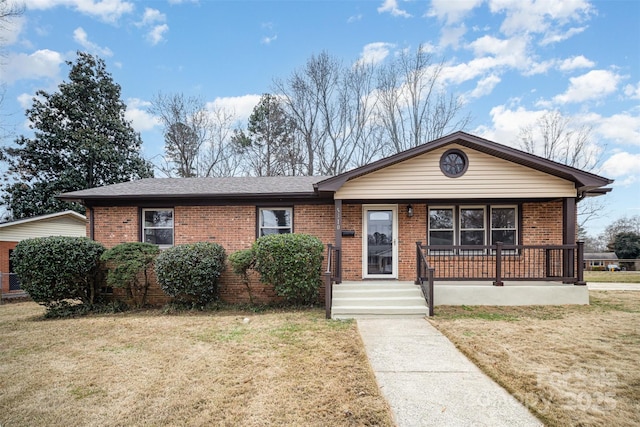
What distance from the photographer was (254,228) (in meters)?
9.48

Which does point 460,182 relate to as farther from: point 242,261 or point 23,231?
point 23,231

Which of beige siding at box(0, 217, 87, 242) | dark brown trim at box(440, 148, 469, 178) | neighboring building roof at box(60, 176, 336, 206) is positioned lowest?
beige siding at box(0, 217, 87, 242)

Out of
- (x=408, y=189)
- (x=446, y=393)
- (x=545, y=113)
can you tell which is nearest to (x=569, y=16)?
(x=408, y=189)

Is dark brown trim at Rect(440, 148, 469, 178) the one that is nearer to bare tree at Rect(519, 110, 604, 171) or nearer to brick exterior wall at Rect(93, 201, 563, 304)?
brick exterior wall at Rect(93, 201, 563, 304)

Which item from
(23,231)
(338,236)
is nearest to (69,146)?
(23,231)

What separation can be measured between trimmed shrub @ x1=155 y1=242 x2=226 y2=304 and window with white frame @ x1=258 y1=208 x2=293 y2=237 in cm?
179

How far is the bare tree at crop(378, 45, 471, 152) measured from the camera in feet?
71.9

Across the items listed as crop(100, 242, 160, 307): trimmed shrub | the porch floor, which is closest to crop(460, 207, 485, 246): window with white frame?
the porch floor

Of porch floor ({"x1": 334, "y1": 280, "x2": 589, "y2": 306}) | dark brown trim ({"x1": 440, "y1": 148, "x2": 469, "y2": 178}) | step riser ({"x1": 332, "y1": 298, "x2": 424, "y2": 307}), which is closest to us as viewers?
step riser ({"x1": 332, "y1": 298, "x2": 424, "y2": 307})

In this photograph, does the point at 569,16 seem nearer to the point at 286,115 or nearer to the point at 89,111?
the point at 286,115

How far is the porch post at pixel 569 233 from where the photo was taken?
8.45 metres

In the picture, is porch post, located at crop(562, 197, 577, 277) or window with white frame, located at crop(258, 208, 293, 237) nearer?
porch post, located at crop(562, 197, 577, 277)

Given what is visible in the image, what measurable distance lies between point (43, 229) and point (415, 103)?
878 inches

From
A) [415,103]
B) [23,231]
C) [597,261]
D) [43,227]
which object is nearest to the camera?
[23,231]
